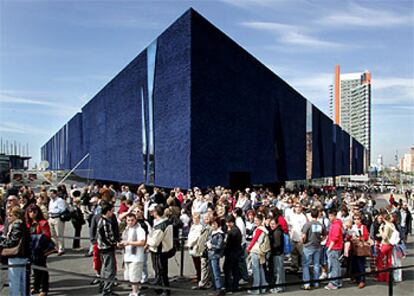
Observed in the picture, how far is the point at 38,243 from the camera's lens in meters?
7.25

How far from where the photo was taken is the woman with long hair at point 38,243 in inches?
285

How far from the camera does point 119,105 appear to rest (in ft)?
115

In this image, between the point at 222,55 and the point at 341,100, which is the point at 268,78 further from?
the point at 341,100

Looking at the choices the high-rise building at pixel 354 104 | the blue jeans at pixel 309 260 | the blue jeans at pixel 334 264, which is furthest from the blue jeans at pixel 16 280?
the high-rise building at pixel 354 104

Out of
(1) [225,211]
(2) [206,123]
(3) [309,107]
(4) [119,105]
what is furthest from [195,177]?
(3) [309,107]

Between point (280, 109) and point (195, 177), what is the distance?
56.8ft

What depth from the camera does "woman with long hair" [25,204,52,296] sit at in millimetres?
7242

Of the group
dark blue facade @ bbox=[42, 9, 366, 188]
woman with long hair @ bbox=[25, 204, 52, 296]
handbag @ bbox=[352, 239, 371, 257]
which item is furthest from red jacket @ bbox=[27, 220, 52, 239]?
dark blue facade @ bbox=[42, 9, 366, 188]

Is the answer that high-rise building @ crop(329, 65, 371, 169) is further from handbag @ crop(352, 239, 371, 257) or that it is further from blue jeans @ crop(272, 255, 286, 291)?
blue jeans @ crop(272, 255, 286, 291)

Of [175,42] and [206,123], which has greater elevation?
[175,42]

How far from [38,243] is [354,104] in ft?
643

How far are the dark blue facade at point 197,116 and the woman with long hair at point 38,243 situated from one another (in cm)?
1388

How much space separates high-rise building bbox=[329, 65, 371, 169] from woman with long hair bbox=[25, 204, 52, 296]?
182219mm

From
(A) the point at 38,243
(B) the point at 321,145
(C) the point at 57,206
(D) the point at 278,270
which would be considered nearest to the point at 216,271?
(D) the point at 278,270
